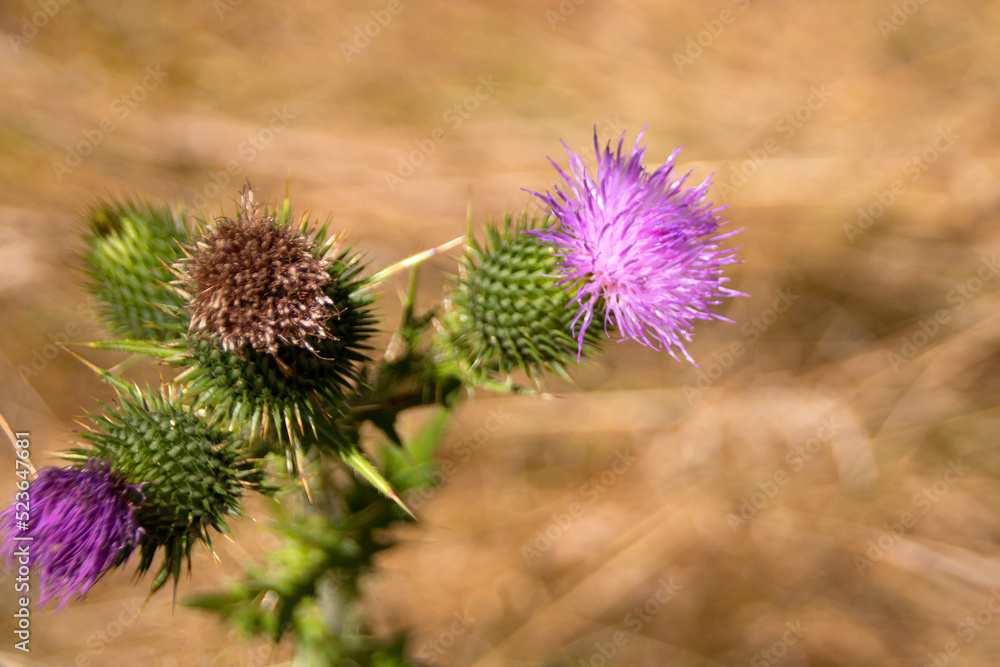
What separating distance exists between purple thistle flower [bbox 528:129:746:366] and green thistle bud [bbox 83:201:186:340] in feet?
6.27

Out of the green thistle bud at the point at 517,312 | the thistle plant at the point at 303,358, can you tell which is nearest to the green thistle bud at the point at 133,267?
the thistle plant at the point at 303,358

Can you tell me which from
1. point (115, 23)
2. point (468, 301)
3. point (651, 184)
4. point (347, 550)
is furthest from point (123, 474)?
point (115, 23)

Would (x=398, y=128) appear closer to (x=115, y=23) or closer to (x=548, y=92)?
(x=548, y=92)

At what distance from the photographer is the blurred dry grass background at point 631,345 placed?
5773 mm

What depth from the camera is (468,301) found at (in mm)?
3365

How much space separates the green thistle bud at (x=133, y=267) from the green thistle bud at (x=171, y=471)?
53 cm

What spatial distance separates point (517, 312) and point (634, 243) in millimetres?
674

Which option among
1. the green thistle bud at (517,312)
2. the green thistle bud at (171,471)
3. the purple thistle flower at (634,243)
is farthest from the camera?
the green thistle bud at (517,312)

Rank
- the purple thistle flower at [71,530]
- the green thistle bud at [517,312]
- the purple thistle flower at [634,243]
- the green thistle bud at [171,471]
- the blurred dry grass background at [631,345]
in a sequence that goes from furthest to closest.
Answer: the blurred dry grass background at [631,345] < the green thistle bud at [517,312] < the purple thistle flower at [634,243] < the green thistle bud at [171,471] < the purple thistle flower at [71,530]

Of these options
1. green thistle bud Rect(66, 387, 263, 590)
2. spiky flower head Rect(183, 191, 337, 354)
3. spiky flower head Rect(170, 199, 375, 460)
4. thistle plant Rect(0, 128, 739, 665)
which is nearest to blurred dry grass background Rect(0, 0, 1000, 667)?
thistle plant Rect(0, 128, 739, 665)

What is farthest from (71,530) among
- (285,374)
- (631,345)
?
(631,345)

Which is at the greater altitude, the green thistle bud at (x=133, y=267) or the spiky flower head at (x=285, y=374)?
the green thistle bud at (x=133, y=267)

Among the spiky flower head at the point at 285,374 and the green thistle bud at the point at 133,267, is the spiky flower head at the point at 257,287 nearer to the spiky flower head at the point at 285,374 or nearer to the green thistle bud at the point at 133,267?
the spiky flower head at the point at 285,374

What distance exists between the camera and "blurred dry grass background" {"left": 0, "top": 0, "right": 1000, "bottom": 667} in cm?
577
